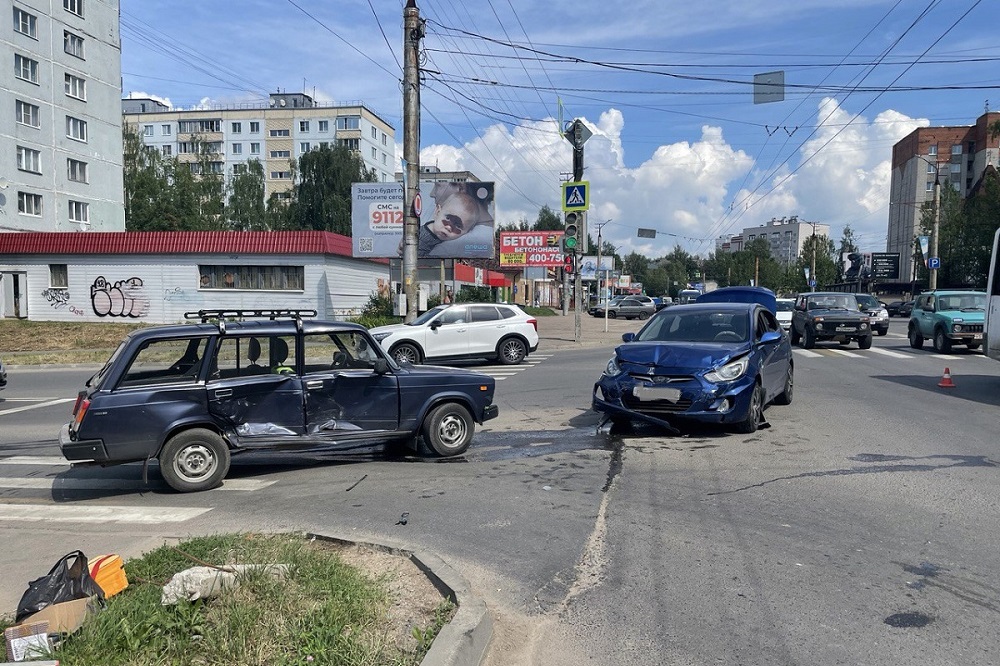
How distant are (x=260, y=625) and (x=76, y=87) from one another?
54743 millimetres

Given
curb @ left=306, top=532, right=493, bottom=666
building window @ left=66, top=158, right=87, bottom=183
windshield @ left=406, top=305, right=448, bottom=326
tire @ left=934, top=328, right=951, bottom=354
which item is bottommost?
curb @ left=306, top=532, right=493, bottom=666

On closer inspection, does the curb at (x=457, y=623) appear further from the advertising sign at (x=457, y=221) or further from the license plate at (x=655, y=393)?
the advertising sign at (x=457, y=221)

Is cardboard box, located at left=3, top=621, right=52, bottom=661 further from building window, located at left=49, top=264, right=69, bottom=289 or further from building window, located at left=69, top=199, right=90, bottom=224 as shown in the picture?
building window, located at left=69, top=199, right=90, bottom=224

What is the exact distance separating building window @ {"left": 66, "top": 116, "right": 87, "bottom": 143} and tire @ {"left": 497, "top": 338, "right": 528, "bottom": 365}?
41256 mm

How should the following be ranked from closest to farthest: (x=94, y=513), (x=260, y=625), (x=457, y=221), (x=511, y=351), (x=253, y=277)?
1. (x=260, y=625)
2. (x=94, y=513)
3. (x=511, y=351)
4. (x=253, y=277)
5. (x=457, y=221)

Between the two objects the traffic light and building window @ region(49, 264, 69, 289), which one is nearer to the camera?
the traffic light

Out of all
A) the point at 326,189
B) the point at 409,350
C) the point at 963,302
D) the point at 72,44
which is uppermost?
the point at 72,44

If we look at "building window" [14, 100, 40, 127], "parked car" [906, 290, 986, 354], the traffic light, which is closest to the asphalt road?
"parked car" [906, 290, 986, 354]

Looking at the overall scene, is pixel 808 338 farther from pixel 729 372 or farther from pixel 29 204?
pixel 29 204

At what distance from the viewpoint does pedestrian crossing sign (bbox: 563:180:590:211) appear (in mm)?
24953

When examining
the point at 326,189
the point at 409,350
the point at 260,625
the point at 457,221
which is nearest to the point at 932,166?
the point at 326,189

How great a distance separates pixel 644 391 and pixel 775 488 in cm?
235

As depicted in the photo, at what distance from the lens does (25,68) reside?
4441 cm

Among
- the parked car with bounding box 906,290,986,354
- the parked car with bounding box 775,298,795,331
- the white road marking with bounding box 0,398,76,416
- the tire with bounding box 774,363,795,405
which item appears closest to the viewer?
the tire with bounding box 774,363,795,405
